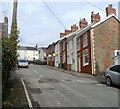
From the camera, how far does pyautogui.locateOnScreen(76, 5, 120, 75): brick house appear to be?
1004 inches

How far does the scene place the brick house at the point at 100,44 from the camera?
25.5 m

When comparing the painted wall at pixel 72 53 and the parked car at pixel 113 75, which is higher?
the painted wall at pixel 72 53

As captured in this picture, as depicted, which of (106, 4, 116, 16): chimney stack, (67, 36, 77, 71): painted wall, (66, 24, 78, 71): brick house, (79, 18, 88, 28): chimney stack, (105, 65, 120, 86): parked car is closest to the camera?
(105, 65, 120, 86): parked car

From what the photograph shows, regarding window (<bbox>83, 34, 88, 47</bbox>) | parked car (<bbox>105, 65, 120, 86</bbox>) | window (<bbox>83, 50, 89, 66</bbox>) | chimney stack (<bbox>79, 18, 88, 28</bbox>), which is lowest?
parked car (<bbox>105, 65, 120, 86</bbox>)

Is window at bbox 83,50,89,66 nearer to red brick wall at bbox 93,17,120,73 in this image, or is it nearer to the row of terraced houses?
the row of terraced houses

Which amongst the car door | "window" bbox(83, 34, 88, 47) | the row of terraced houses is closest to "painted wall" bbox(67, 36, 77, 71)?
the row of terraced houses

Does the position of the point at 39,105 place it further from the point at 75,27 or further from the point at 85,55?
the point at 75,27

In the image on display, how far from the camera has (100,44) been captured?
86.1 feet

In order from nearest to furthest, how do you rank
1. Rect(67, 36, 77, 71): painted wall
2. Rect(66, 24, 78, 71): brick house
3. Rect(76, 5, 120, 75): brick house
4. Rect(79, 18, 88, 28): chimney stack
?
Rect(76, 5, 120, 75): brick house
Rect(67, 36, 77, 71): painted wall
Rect(66, 24, 78, 71): brick house
Rect(79, 18, 88, 28): chimney stack

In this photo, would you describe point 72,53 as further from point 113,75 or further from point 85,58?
point 113,75

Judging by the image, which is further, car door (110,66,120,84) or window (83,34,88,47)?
window (83,34,88,47)

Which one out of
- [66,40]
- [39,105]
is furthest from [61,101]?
[66,40]

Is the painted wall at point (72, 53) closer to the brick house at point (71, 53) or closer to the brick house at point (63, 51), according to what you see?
the brick house at point (71, 53)

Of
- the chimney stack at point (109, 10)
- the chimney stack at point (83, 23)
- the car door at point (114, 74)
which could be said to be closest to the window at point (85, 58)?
the chimney stack at point (109, 10)
